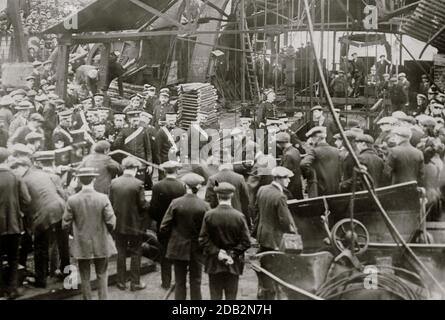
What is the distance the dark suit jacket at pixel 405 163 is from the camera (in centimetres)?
941

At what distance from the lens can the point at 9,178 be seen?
7.83m

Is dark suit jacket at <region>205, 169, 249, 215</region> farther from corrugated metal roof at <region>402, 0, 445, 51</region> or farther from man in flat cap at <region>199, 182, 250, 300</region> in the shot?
corrugated metal roof at <region>402, 0, 445, 51</region>

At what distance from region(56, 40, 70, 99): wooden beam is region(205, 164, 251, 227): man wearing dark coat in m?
7.01

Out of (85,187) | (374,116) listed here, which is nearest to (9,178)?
(85,187)

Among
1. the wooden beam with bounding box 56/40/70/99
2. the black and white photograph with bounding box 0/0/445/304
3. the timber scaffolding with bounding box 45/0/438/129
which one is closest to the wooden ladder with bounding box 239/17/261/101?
the timber scaffolding with bounding box 45/0/438/129

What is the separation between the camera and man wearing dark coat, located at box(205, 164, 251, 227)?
876cm

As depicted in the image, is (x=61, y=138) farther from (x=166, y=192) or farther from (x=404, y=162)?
(x=404, y=162)

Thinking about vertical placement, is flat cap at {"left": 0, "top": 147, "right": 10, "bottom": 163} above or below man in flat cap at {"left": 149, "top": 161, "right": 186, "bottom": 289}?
above

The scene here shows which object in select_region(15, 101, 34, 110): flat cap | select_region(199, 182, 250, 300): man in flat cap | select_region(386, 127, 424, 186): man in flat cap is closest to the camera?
select_region(199, 182, 250, 300): man in flat cap

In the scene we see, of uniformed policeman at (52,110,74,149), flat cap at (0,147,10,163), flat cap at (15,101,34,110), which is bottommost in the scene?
uniformed policeman at (52,110,74,149)

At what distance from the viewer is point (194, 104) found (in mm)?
16125

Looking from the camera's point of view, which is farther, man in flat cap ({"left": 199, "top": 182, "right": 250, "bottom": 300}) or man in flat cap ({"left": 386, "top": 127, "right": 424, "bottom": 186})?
man in flat cap ({"left": 386, "top": 127, "right": 424, "bottom": 186})

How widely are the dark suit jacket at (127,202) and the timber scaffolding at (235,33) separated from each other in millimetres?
4349

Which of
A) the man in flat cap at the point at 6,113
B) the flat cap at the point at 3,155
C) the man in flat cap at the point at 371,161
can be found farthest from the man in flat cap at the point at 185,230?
the man in flat cap at the point at 6,113
